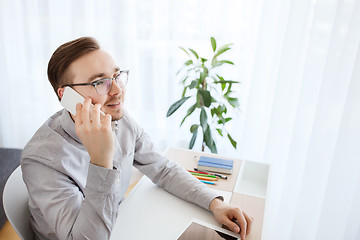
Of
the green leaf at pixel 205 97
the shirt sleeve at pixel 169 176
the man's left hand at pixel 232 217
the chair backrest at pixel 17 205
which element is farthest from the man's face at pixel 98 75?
the green leaf at pixel 205 97

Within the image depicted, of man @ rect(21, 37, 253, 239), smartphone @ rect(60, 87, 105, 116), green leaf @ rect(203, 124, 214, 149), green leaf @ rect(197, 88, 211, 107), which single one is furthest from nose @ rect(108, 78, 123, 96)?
green leaf @ rect(203, 124, 214, 149)

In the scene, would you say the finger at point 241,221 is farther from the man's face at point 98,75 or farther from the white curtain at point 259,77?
the man's face at point 98,75

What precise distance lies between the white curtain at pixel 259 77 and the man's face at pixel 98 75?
32.3 inches

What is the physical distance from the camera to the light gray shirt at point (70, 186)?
0.82 m

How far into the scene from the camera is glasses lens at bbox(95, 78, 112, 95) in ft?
3.25

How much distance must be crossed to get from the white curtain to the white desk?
28cm

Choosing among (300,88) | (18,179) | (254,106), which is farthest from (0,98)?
(300,88)

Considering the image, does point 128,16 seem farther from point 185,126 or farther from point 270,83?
point 270,83

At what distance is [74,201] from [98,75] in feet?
1.36

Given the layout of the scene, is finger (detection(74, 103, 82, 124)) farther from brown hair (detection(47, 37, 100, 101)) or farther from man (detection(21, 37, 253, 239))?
brown hair (detection(47, 37, 100, 101))

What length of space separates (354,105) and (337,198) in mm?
513

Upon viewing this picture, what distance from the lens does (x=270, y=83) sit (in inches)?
79.4

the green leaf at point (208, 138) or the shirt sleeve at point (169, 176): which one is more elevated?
the shirt sleeve at point (169, 176)

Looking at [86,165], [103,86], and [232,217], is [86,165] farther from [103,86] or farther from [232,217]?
[232,217]
